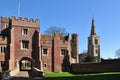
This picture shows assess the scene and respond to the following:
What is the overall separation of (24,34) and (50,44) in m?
5.28

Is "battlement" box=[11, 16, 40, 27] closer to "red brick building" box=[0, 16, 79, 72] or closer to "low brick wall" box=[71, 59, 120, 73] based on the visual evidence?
"red brick building" box=[0, 16, 79, 72]

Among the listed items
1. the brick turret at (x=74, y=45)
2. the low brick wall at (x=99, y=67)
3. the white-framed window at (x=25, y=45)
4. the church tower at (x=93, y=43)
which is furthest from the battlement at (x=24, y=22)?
the church tower at (x=93, y=43)

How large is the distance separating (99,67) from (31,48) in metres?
12.1

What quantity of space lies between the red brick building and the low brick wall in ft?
5.96

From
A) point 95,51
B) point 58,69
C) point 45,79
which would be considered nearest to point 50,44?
point 58,69

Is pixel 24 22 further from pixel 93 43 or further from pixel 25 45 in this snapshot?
pixel 93 43

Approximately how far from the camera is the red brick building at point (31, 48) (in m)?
47.6

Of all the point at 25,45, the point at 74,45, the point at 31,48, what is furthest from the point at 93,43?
the point at 25,45

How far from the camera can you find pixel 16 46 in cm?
4862

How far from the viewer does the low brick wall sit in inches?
1797

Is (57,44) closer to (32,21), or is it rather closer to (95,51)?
(32,21)

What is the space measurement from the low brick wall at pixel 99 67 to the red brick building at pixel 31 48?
1.82 metres

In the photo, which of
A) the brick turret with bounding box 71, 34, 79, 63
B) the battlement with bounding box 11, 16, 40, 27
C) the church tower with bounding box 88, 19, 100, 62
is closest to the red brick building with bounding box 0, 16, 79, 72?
the battlement with bounding box 11, 16, 40, 27

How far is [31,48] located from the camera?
49.9 metres
